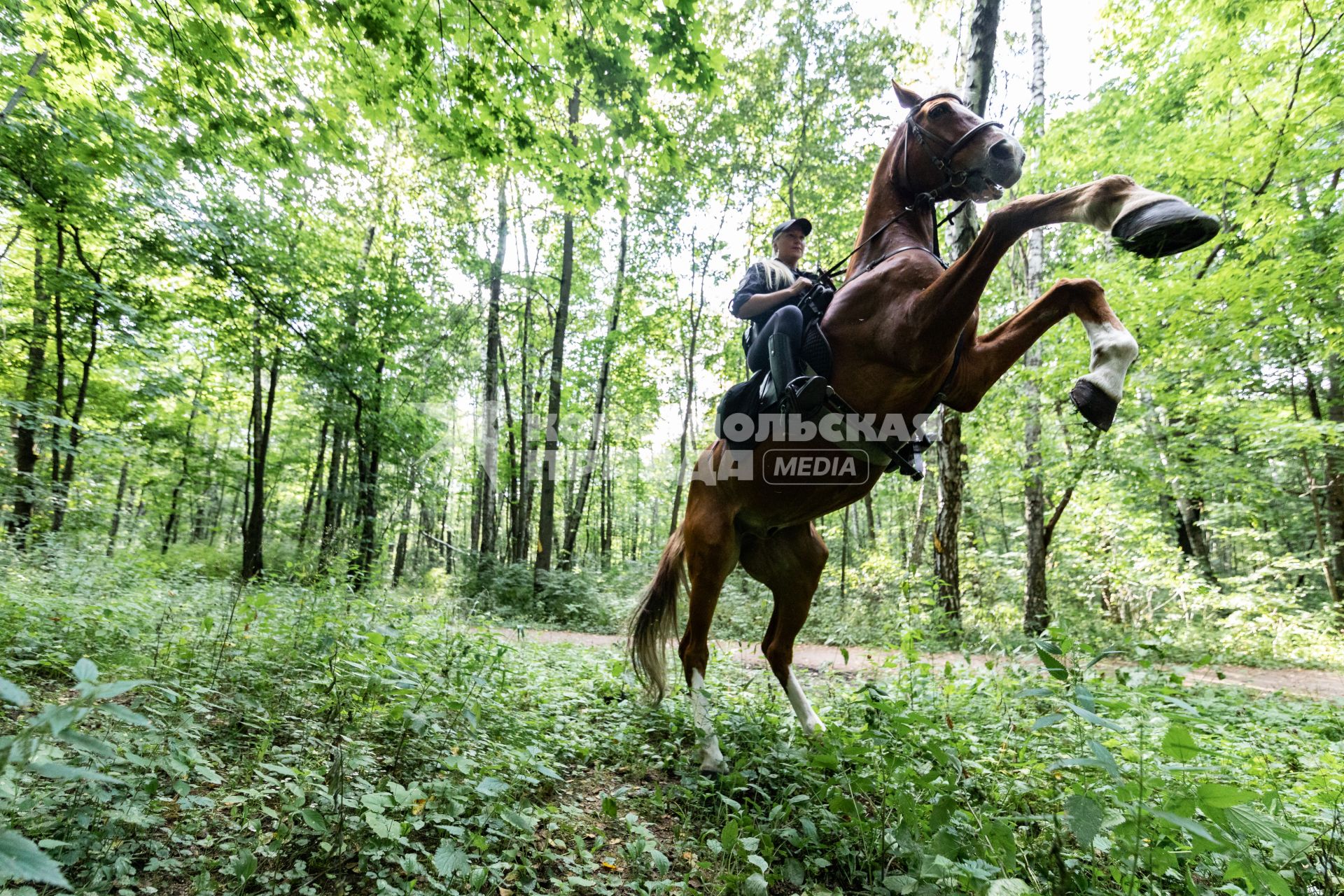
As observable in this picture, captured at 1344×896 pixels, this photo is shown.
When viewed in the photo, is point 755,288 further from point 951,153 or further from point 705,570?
point 705,570

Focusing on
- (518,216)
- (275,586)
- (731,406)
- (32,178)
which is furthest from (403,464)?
(731,406)

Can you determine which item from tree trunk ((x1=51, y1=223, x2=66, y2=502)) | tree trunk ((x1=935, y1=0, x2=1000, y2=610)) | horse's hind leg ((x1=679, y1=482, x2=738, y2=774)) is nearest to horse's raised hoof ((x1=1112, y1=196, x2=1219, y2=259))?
horse's hind leg ((x1=679, y1=482, x2=738, y2=774))

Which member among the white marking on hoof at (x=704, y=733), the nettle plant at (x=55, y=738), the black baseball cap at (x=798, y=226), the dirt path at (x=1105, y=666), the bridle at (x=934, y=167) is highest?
the black baseball cap at (x=798, y=226)

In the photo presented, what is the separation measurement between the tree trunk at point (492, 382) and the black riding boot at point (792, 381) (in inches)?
534

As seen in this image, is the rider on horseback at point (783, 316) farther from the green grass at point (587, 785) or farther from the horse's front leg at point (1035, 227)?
the green grass at point (587, 785)

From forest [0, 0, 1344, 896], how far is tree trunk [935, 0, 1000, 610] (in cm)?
6

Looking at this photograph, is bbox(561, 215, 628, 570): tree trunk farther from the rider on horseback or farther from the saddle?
the saddle

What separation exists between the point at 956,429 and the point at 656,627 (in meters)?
5.54

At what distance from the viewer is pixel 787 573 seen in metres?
4.16

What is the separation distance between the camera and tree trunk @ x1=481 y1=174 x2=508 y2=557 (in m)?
15.6

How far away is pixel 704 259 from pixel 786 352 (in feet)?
49.5

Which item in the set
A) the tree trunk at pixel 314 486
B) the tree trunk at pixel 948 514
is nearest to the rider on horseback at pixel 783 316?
the tree trunk at pixel 948 514

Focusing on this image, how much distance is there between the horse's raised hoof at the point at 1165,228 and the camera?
6.77 ft

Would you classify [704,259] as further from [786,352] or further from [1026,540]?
[786,352]
